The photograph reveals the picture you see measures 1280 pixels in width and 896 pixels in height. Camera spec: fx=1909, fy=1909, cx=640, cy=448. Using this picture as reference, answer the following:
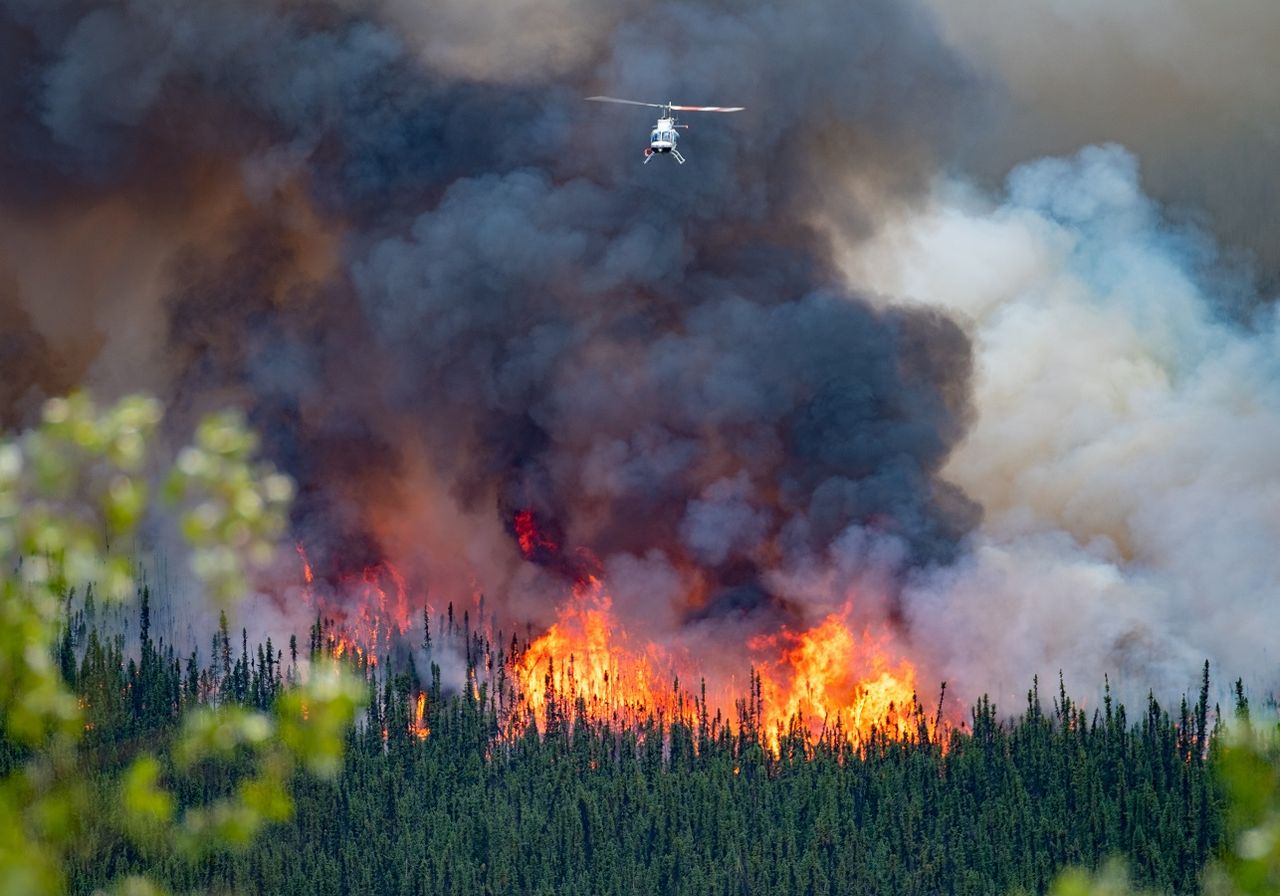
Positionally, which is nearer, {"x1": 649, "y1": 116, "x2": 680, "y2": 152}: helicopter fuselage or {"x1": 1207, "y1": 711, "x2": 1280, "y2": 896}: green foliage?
{"x1": 1207, "y1": 711, "x2": 1280, "y2": 896}: green foliage

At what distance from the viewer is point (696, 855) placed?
164000mm

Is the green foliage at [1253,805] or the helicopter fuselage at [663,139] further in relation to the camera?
the helicopter fuselage at [663,139]

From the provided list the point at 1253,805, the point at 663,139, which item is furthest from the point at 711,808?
the point at 1253,805

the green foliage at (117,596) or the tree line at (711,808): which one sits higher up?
the tree line at (711,808)

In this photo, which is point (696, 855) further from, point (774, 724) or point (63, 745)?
point (63, 745)

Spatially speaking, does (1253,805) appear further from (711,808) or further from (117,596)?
(711,808)

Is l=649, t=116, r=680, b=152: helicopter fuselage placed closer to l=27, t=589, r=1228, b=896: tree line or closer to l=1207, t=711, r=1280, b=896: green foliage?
l=27, t=589, r=1228, b=896: tree line

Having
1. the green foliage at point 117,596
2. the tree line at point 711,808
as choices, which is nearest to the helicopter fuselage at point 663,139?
the tree line at point 711,808

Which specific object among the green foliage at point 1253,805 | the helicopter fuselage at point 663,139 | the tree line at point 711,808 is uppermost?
the helicopter fuselage at point 663,139

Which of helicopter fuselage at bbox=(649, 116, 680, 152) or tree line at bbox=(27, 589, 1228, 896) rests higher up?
helicopter fuselage at bbox=(649, 116, 680, 152)

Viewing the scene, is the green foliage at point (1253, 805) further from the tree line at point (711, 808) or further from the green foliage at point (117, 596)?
the tree line at point (711, 808)

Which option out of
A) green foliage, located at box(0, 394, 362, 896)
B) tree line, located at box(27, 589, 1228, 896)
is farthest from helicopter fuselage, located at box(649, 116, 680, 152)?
green foliage, located at box(0, 394, 362, 896)

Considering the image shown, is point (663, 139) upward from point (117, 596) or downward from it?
upward

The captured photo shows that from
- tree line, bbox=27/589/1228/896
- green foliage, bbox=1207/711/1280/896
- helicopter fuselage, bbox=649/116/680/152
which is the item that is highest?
helicopter fuselage, bbox=649/116/680/152
